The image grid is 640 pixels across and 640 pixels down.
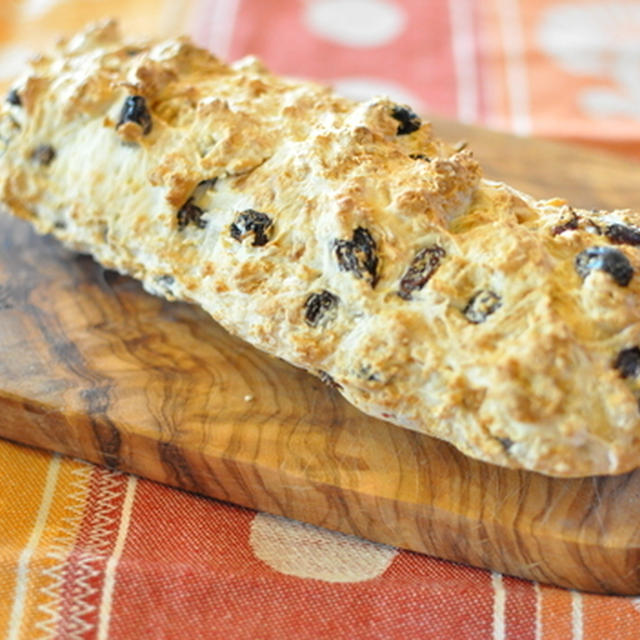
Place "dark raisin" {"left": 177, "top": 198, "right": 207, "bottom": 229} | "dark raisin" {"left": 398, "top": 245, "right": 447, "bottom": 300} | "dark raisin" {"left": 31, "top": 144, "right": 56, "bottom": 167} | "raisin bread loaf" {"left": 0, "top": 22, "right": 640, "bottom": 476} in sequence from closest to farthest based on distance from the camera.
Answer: "raisin bread loaf" {"left": 0, "top": 22, "right": 640, "bottom": 476}
"dark raisin" {"left": 398, "top": 245, "right": 447, "bottom": 300}
"dark raisin" {"left": 177, "top": 198, "right": 207, "bottom": 229}
"dark raisin" {"left": 31, "top": 144, "right": 56, "bottom": 167}

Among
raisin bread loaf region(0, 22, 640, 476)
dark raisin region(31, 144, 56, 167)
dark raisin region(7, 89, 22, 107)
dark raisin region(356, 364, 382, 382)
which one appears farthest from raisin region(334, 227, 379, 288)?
dark raisin region(7, 89, 22, 107)

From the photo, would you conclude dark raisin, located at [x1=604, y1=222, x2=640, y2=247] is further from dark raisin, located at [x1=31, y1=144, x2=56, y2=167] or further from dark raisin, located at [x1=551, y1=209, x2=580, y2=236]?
dark raisin, located at [x1=31, y1=144, x2=56, y2=167]

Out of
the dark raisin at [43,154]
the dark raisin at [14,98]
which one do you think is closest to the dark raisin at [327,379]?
the dark raisin at [43,154]

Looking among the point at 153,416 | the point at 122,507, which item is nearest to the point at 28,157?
the point at 153,416

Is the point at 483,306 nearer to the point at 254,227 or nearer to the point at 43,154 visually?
the point at 254,227

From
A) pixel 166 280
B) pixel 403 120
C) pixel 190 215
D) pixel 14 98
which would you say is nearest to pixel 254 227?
pixel 190 215

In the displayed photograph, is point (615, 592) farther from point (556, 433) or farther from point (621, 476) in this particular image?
point (556, 433)

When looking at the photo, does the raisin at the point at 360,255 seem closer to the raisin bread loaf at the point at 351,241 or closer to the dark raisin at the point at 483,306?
the raisin bread loaf at the point at 351,241
